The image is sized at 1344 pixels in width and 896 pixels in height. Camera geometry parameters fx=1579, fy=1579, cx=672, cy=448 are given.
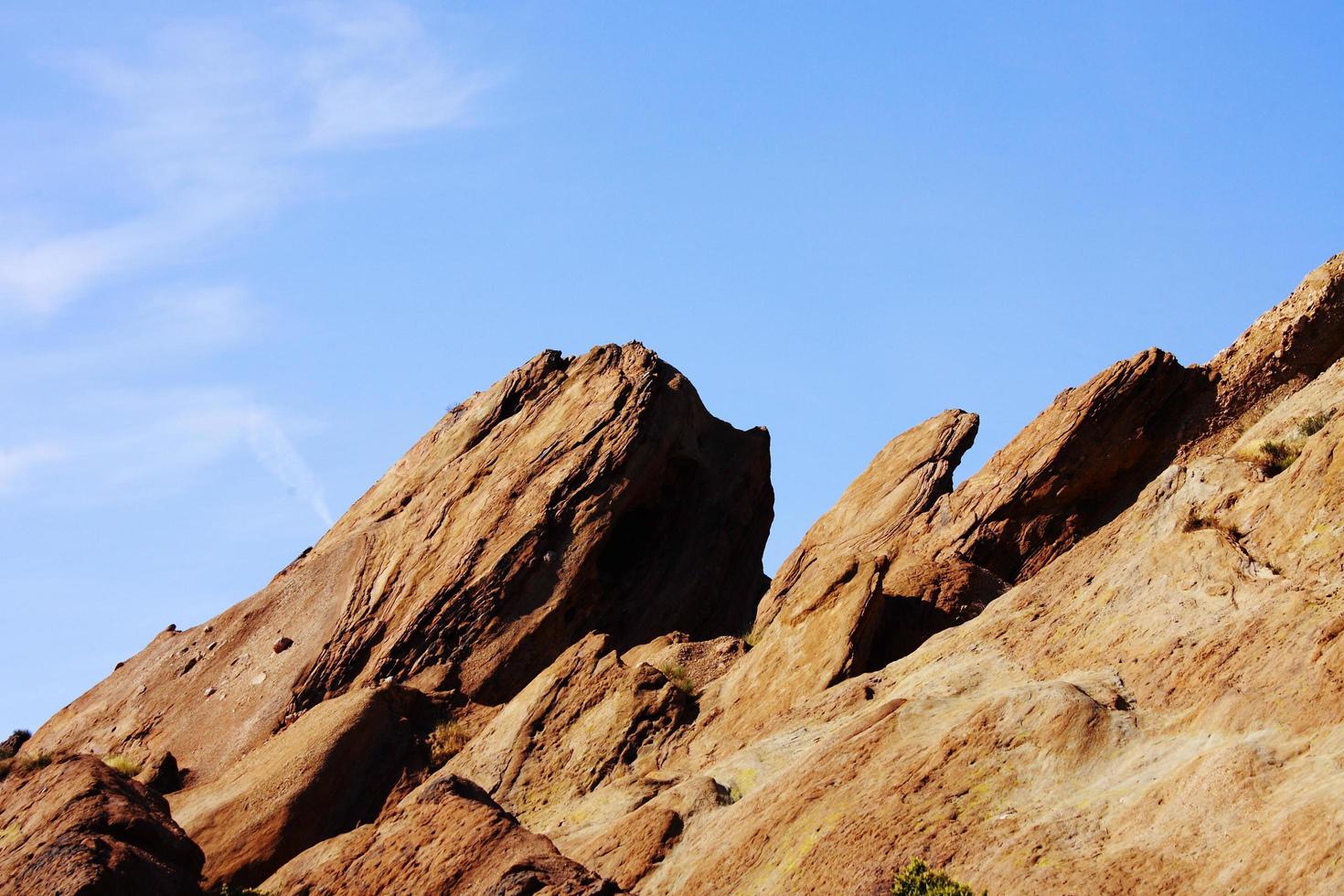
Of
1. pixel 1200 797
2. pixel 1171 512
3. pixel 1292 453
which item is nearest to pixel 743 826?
pixel 1200 797

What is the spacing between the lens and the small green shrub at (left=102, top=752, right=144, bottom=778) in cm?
3616

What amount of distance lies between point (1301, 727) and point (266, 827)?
67.8 feet

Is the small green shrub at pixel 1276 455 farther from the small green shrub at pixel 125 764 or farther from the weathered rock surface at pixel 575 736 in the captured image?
the small green shrub at pixel 125 764

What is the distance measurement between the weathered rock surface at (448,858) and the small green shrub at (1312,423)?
14.8 m

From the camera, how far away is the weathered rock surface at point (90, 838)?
2144 cm

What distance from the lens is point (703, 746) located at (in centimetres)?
2914

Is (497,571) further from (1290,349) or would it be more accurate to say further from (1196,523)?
(1290,349)

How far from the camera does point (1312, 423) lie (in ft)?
89.7

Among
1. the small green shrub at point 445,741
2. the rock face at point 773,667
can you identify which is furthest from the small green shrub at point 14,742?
the small green shrub at point 445,741

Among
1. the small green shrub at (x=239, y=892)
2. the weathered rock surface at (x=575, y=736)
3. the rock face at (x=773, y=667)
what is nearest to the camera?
the rock face at (x=773, y=667)

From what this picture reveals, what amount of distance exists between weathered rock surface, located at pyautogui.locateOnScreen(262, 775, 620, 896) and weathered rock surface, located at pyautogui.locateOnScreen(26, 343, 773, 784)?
12024mm

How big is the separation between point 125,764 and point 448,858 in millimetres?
17768

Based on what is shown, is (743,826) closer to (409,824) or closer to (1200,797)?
(409,824)

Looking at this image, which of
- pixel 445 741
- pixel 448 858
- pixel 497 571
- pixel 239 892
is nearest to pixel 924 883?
pixel 448 858
